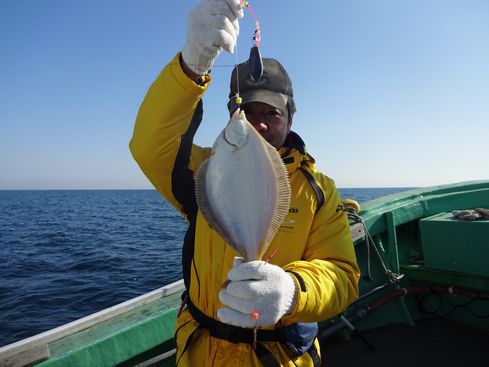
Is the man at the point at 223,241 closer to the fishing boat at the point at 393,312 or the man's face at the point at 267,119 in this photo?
the man's face at the point at 267,119

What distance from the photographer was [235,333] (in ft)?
5.74

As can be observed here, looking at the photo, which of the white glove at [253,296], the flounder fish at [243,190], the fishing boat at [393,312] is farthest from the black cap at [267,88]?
the fishing boat at [393,312]

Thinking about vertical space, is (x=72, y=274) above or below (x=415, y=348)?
below

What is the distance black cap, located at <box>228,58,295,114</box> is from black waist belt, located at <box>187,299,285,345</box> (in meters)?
1.20

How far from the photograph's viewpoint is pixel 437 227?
148 inches

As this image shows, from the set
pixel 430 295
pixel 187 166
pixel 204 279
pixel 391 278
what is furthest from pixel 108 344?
pixel 430 295

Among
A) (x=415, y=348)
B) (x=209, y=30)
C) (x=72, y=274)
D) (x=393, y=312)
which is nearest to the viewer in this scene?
(x=209, y=30)

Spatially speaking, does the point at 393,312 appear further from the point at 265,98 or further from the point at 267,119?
the point at 265,98

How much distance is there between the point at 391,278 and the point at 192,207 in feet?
9.56

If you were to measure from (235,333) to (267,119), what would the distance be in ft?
3.94

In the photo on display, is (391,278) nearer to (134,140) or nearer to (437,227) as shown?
(437,227)

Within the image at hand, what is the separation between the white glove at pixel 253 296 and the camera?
1325 millimetres

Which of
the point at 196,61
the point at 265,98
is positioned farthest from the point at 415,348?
the point at 196,61

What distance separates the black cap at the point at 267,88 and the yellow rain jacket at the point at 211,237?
0.99ft
